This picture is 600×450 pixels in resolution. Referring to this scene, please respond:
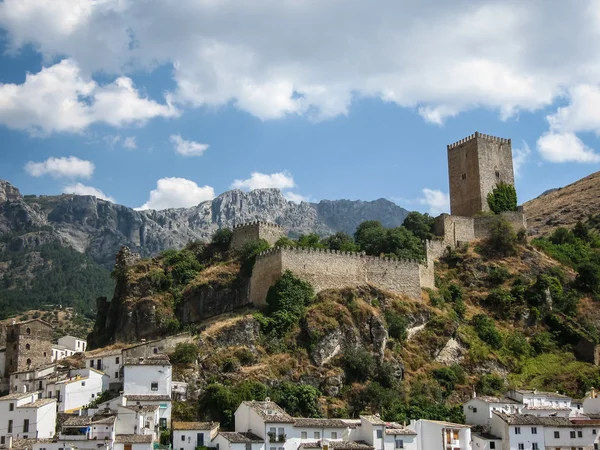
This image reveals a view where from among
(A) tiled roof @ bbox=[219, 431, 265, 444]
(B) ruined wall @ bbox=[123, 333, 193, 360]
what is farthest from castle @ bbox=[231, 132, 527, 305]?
(A) tiled roof @ bbox=[219, 431, 265, 444]

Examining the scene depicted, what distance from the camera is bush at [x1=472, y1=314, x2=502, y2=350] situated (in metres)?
68.2

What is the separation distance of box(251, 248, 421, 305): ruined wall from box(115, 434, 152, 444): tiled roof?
56.7 ft

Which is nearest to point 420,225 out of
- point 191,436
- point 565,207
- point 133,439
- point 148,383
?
point 148,383

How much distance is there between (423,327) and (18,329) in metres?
32.5

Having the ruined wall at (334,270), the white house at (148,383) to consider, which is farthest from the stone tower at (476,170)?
the white house at (148,383)

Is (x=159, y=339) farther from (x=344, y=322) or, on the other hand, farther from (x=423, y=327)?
(x=423, y=327)

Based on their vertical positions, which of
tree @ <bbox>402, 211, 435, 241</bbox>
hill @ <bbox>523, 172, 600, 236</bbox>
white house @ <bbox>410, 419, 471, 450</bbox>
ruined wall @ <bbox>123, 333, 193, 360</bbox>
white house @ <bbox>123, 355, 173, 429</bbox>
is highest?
hill @ <bbox>523, 172, 600, 236</bbox>

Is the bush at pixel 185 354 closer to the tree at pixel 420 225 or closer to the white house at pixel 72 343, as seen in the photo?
the tree at pixel 420 225

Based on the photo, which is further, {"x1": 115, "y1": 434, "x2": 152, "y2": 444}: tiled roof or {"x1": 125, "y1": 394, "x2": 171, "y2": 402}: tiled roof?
{"x1": 125, "y1": 394, "x2": 171, "y2": 402}: tiled roof

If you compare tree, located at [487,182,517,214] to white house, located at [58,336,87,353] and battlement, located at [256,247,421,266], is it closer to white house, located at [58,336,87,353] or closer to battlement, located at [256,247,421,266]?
battlement, located at [256,247,421,266]

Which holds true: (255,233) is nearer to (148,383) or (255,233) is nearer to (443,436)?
(148,383)

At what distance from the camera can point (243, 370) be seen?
58.2 meters

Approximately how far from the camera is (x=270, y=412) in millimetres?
53500

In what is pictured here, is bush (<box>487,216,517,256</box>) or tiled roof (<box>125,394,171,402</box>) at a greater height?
bush (<box>487,216,517,256</box>)
